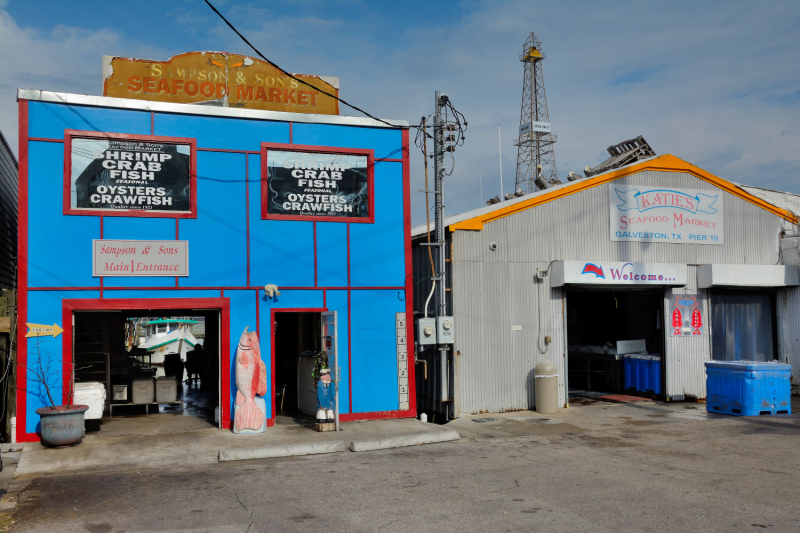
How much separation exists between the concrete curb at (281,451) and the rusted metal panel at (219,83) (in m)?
7.23

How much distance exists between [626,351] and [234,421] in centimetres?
1112

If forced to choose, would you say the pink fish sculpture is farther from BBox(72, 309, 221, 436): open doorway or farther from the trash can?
the trash can

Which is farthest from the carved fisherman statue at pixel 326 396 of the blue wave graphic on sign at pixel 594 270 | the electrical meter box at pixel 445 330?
the blue wave graphic on sign at pixel 594 270

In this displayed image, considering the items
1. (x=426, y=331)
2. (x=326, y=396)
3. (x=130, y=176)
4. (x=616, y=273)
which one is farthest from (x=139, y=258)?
(x=616, y=273)

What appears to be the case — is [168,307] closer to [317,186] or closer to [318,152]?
[317,186]

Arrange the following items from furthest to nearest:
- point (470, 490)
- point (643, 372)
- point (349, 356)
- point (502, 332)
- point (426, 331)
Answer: point (643, 372) < point (502, 332) < point (426, 331) < point (349, 356) < point (470, 490)

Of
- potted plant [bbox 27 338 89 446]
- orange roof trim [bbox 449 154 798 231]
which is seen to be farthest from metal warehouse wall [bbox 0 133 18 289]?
orange roof trim [bbox 449 154 798 231]

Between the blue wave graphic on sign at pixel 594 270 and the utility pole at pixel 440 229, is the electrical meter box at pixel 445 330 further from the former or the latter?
the blue wave graphic on sign at pixel 594 270

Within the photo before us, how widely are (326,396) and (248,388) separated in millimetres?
1478

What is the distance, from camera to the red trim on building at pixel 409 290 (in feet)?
46.3

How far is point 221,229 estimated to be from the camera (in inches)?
515

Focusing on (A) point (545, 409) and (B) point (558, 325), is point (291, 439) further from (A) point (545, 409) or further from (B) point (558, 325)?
(B) point (558, 325)

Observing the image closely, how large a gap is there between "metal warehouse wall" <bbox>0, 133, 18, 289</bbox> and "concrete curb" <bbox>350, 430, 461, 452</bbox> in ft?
31.8

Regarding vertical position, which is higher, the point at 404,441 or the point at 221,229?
the point at 221,229
